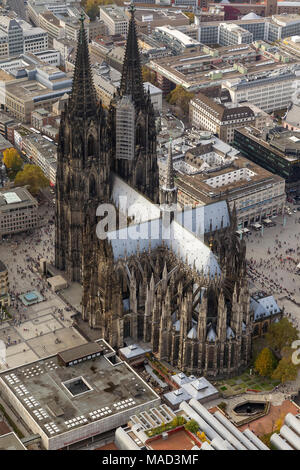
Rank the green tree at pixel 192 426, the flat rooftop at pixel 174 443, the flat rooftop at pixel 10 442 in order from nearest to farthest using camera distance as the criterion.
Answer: the flat rooftop at pixel 10 442 → the flat rooftop at pixel 174 443 → the green tree at pixel 192 426

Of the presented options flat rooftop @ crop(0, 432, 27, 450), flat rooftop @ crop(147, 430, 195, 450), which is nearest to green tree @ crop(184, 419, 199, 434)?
flat rooftop @ crop(147, 430, 195, 450)

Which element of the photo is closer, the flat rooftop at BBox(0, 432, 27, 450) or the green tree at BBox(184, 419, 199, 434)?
the flat rooftop at BBox(0, 432, 27, 450)

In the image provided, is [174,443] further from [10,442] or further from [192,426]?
[10,442]

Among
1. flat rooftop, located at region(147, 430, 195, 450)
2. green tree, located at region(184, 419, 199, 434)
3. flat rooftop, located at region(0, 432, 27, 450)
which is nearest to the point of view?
flat rooftop, located at region(0, 432, 27, 450)

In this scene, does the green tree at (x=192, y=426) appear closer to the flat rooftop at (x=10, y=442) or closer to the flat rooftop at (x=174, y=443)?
the flat rooftop at (x=174, y=443)

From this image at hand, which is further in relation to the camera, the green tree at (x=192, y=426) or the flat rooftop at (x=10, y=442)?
the green tree at (x=192, y=426)

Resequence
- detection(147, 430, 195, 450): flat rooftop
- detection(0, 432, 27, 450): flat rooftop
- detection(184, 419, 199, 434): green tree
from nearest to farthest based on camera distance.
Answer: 1. detection(0, 432, 27, 450): flat rooftop
2. detection(147, 430, 195, 450): flat rooftop
3. detection(184, 419, 199, 434): green tree

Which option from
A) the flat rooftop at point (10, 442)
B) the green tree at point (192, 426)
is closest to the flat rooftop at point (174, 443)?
the green tree at point (192, 426)

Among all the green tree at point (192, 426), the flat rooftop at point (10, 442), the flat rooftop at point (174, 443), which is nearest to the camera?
the flat rooftop at point (10, 442)

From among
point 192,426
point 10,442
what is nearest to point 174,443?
point 192,426

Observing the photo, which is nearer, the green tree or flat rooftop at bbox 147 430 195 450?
flat rooftop at bbox 147 430 195 450

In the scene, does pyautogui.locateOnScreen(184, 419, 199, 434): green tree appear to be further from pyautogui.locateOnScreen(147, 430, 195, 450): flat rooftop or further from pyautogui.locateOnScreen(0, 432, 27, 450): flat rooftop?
pyautogui.locateOnScreen(0, 432, 27, 450): flat rooftop

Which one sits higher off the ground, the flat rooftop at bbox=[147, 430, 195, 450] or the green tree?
the green tree

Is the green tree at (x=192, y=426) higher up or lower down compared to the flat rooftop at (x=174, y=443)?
higher up
